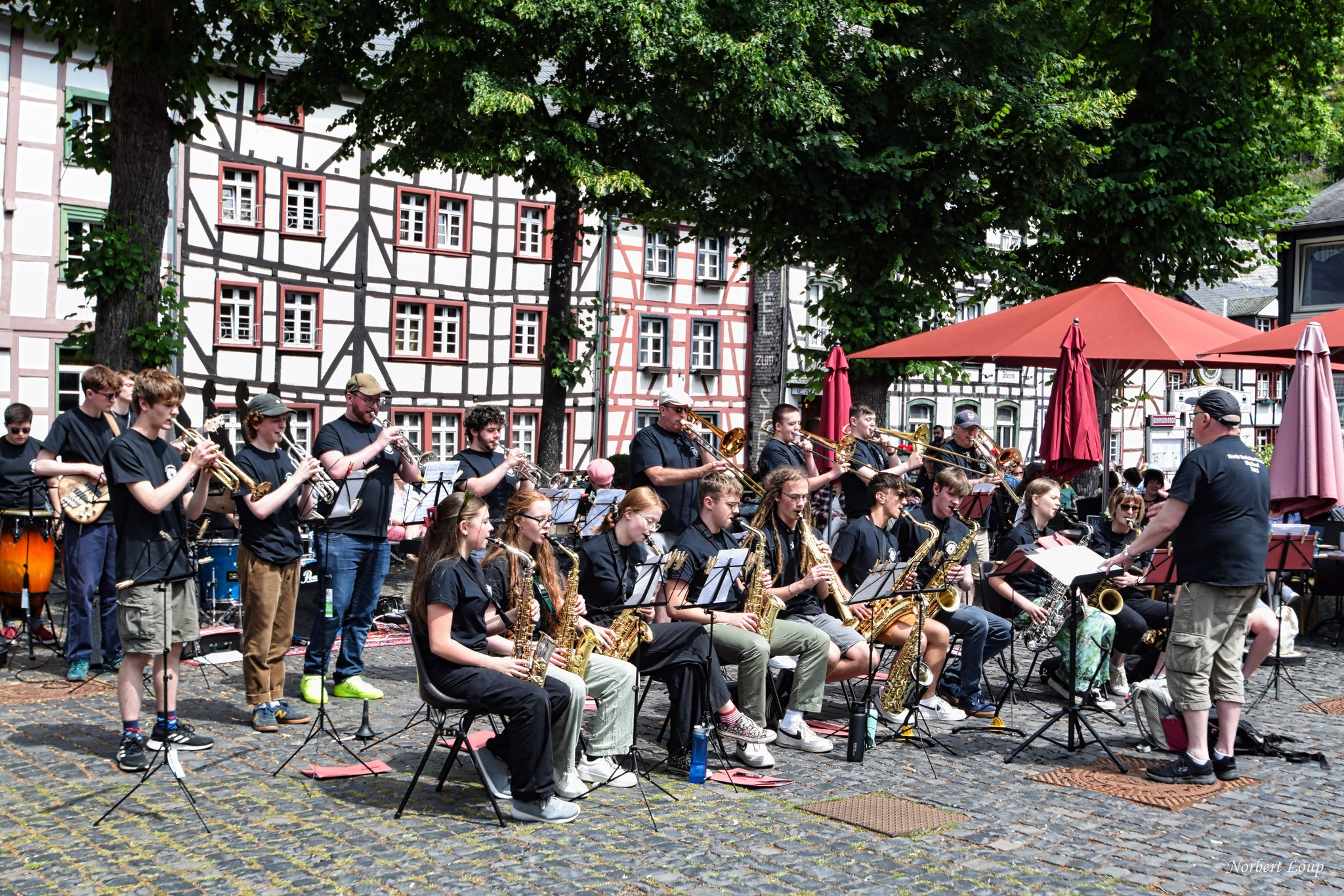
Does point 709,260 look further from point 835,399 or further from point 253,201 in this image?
point 835,399

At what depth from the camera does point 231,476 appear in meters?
7.45

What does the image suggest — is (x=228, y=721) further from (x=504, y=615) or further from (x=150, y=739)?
A: (x=504, y=615)

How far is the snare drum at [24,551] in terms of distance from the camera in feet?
31.9

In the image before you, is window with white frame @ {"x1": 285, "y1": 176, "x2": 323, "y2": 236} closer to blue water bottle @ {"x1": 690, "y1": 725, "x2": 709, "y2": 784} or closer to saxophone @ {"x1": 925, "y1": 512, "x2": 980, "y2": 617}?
saxophone @ {"x1": 925, "y1": 512, "x2": 980, "y2": 617}

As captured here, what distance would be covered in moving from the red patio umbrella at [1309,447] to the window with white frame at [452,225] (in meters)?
21.9

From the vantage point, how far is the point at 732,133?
15906mm

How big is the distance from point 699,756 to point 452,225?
77.8 feet

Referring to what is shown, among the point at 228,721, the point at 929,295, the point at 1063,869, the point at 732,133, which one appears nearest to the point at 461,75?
the point at 732,133

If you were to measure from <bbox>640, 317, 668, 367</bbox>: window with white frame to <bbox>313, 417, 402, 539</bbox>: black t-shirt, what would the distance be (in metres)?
24.6

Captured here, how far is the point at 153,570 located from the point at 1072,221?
52.2 ft

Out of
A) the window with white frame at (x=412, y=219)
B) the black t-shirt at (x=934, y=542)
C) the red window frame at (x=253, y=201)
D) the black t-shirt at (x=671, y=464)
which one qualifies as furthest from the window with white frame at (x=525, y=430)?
the black t-shirt at (x=934, y=542)

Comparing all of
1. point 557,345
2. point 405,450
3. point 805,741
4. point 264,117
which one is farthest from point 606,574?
point 264,117

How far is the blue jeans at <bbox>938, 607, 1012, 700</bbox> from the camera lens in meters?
8.74

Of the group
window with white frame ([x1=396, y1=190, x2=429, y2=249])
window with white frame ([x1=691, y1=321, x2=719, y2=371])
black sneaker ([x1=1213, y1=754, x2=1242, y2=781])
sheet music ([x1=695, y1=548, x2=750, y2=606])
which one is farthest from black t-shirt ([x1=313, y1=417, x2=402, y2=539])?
window with white frame ([x1=691, y1=321, x2=719, y2=371])
